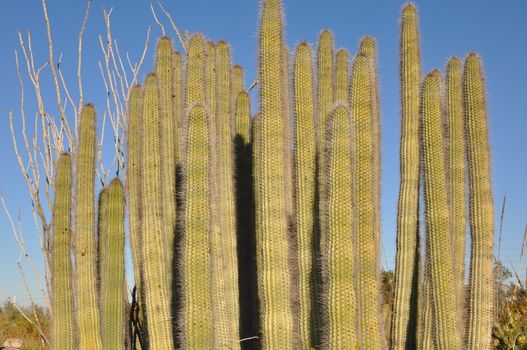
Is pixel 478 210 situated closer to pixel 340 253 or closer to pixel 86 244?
pixel 340 253

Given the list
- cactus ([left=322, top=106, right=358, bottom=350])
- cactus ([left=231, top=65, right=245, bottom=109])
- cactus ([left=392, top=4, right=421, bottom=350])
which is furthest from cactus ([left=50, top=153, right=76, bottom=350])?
cactus ([left=392, top=4, right=421, bottom=350])

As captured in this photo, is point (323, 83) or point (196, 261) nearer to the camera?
point (196, 261)

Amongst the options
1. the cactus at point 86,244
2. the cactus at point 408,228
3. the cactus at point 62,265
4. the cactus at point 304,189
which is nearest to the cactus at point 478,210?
the cactus at point 408,228

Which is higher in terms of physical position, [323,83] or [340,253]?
[323,83]

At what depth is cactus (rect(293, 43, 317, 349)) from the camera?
5355 millimetres

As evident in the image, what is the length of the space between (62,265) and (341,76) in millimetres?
2917

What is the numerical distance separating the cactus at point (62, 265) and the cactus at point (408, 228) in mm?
2734

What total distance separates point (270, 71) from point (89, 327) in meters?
2.60

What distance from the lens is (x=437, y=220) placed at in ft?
18.2

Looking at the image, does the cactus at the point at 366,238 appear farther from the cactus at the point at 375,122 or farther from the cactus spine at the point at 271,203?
the cactus spine at the point at 271,203

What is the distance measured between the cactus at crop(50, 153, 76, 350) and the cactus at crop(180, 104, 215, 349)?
1.55 meters

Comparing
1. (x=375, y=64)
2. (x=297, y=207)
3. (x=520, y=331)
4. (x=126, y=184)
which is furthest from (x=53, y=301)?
(x=520, y=331)

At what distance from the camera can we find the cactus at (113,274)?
600cm

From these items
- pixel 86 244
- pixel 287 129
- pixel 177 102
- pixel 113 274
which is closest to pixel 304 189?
pixel 287 129
